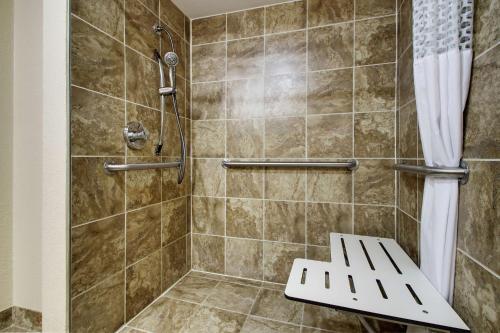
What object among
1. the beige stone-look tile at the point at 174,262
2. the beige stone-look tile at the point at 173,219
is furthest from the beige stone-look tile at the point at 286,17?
the beige stone-look tile at the point at 174,262

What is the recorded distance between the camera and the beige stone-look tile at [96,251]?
88cm

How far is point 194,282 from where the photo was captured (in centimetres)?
151

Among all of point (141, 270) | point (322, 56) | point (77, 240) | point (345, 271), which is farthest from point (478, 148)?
point (141, 270)

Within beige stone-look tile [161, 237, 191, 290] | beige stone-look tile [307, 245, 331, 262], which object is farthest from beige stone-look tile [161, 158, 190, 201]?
beige stone-look tile [307, 245, 331, 262]

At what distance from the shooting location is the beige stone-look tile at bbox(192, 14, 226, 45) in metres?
1.54

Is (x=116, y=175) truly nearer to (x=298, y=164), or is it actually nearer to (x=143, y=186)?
(x=143, y=186)

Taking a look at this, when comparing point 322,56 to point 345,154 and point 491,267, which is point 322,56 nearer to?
point 345,154

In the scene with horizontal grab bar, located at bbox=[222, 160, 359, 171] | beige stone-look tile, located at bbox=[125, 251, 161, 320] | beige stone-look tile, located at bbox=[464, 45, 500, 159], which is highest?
beige stone-look tile, located at bbox=[464, 45, 500, 159]

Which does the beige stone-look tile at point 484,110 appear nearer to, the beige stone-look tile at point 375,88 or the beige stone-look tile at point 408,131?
the beige stone-look tile at point 408,131

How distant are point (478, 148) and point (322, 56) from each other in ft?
3.31

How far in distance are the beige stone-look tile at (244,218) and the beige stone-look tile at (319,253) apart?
13.0 inches

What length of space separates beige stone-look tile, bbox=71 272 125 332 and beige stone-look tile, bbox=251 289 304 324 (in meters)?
0.68

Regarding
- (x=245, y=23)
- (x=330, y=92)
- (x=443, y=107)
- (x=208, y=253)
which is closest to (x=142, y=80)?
(x=245, y=23)

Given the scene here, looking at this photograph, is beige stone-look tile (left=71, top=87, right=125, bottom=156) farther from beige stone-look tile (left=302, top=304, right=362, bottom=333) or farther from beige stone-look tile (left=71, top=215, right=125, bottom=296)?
beige stone-look tile (left=302, top=304, right=362, bottom=333)
